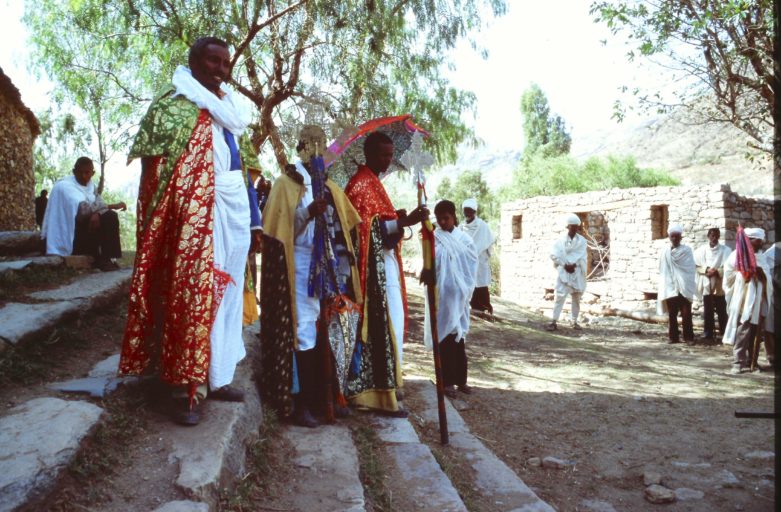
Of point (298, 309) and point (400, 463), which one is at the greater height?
point (298, 309)

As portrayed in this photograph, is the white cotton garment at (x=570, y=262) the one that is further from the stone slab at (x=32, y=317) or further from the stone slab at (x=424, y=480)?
the stone slab at (x=32, y=317)

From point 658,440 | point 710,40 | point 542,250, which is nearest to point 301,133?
point 658,440

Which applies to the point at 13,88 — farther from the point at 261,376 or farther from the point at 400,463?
the point at 400,463

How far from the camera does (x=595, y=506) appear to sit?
3.67 meters

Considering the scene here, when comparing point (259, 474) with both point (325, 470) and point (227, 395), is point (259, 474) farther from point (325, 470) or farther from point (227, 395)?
point (227, 395)

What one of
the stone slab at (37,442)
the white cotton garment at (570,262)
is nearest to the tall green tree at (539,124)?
the white cotton garment at (570,262)

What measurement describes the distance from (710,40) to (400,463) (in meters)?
8.14

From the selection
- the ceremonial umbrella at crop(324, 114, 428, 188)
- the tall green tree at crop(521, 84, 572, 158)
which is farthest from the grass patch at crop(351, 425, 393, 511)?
the tall green tree at crop(521, 84, 572, 158)

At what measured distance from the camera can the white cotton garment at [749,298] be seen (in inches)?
306

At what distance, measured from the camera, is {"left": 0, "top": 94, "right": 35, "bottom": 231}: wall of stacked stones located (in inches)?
376

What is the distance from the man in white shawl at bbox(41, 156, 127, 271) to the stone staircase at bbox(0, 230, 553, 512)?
5.12 ft

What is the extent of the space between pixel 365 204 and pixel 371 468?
1745 mm

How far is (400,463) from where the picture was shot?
131 inches

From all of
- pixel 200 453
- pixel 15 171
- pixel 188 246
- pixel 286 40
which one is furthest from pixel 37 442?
pixel 15 171
